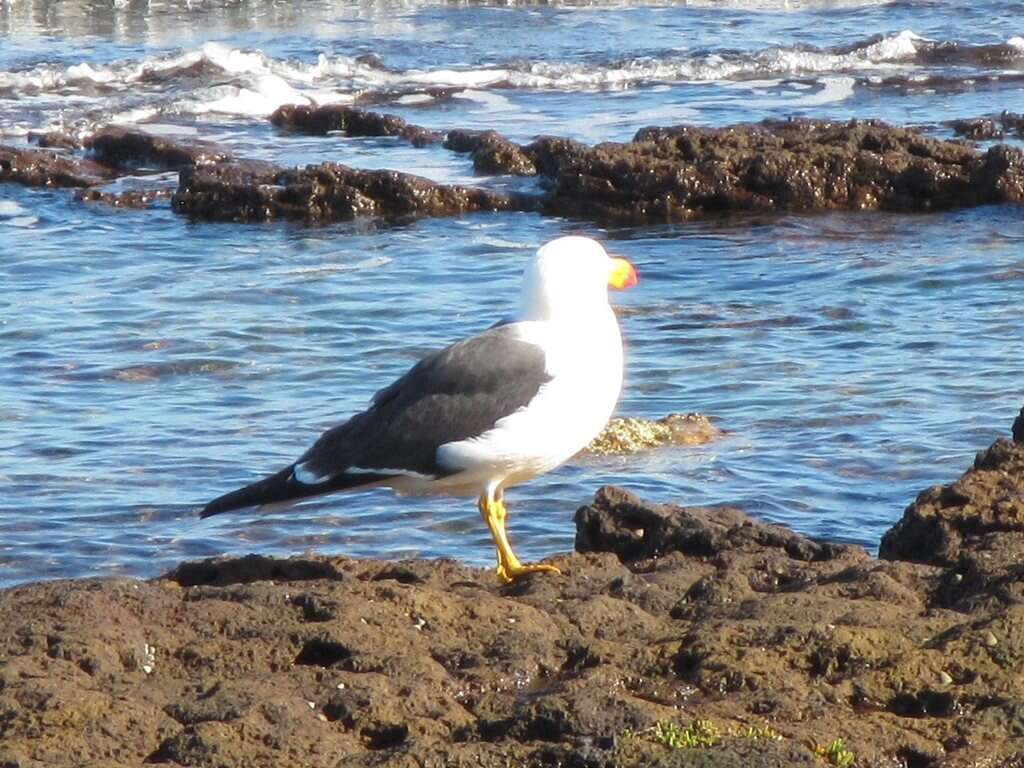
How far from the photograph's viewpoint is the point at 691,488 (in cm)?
721

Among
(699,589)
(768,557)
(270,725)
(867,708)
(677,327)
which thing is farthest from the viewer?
(677,327)

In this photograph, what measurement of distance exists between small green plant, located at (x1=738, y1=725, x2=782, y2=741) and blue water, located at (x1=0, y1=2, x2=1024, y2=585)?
2.88m

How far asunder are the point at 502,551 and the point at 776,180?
7197mm

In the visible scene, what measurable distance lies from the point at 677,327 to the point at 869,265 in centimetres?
172

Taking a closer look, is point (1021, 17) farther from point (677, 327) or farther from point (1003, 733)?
point (1003, 733)

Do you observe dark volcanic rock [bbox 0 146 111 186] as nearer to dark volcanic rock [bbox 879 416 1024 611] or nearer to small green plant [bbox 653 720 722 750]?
dark volcanic rock [bbox 879 416 1024 611]

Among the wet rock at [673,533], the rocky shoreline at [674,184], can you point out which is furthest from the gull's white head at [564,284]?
the rocky shoreline at [674,184]

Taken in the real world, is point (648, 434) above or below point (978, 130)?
below

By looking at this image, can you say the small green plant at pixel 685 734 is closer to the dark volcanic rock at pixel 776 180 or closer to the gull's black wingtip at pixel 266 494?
the gull's black wingtip at pixel 266 494

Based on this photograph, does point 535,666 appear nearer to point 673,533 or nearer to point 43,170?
point 673,533

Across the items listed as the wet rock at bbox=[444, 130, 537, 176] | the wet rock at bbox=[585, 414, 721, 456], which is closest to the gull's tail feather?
the wet rock at bbox=[585, 414, 721, 456]

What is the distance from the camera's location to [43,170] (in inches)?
523

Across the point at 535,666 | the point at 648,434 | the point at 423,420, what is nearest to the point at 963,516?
the point at 423,420

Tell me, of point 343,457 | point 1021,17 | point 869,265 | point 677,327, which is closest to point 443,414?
point 343,457
